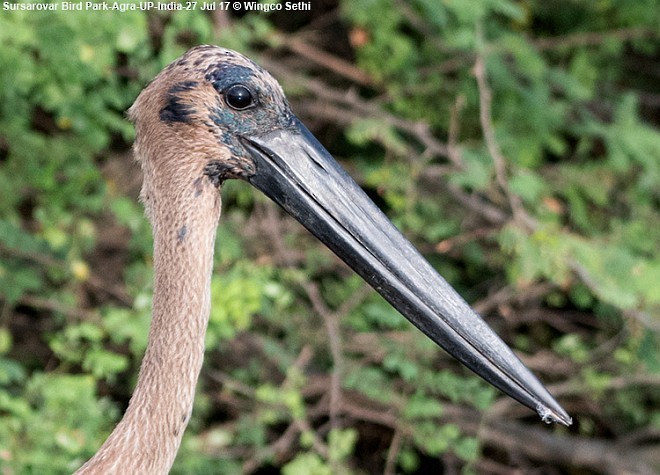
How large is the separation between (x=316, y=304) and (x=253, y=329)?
0.45 m

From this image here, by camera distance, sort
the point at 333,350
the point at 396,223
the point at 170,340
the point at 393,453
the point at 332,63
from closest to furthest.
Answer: the point at 170,340
the point at 333,350
the point at 393,453
the point at 396,223
the point at 332,63

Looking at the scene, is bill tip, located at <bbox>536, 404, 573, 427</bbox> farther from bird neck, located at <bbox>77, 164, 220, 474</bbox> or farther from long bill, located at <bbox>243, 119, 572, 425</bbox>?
bird neck, located at <bbox>77, 164, 220, 474</bbox>

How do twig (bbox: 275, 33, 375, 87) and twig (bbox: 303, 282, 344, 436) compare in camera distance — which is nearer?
twig (bbox: 303, 282, 344, 436)

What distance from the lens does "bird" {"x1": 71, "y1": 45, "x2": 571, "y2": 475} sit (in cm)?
224

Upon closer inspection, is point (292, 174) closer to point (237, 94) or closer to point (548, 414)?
point (237, 94)

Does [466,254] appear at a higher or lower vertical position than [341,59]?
lower

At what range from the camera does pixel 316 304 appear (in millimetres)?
4195

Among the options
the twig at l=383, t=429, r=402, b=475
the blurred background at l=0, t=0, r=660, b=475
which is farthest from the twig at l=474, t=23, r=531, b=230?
the twig at l=383, t=429, r=402, b=475

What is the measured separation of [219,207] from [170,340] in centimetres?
31

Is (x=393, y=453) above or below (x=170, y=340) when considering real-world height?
above

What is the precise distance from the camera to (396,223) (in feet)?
14.7

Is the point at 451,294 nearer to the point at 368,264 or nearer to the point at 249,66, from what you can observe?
the point at 368,264

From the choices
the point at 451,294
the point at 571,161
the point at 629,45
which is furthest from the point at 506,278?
the point at 451,294

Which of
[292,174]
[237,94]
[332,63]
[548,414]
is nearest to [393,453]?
[332,63]
